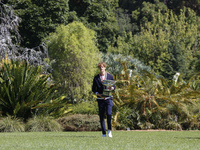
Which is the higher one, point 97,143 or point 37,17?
point 37,17

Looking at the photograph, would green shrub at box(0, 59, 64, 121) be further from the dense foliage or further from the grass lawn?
the grass lawn

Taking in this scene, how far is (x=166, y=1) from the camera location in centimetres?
5122

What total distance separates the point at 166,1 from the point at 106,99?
4417cm

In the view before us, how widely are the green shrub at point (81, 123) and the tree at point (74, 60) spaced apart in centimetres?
730

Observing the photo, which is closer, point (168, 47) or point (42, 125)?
point (42, 125)

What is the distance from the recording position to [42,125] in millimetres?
13383

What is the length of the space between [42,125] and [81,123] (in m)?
1.41

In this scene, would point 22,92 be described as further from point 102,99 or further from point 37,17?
point 37,17

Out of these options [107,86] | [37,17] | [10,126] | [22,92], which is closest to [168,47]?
[37,17]

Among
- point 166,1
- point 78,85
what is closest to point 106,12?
point 78,85

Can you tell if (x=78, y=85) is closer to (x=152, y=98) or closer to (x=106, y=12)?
(x=152, y=98)

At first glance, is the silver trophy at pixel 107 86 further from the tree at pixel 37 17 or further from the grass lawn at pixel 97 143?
the tree at pixel 37 17

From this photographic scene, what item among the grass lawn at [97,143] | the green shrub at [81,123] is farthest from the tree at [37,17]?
the grass lawn at [97,143]

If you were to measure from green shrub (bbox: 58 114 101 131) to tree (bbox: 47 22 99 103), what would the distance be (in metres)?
7.30
